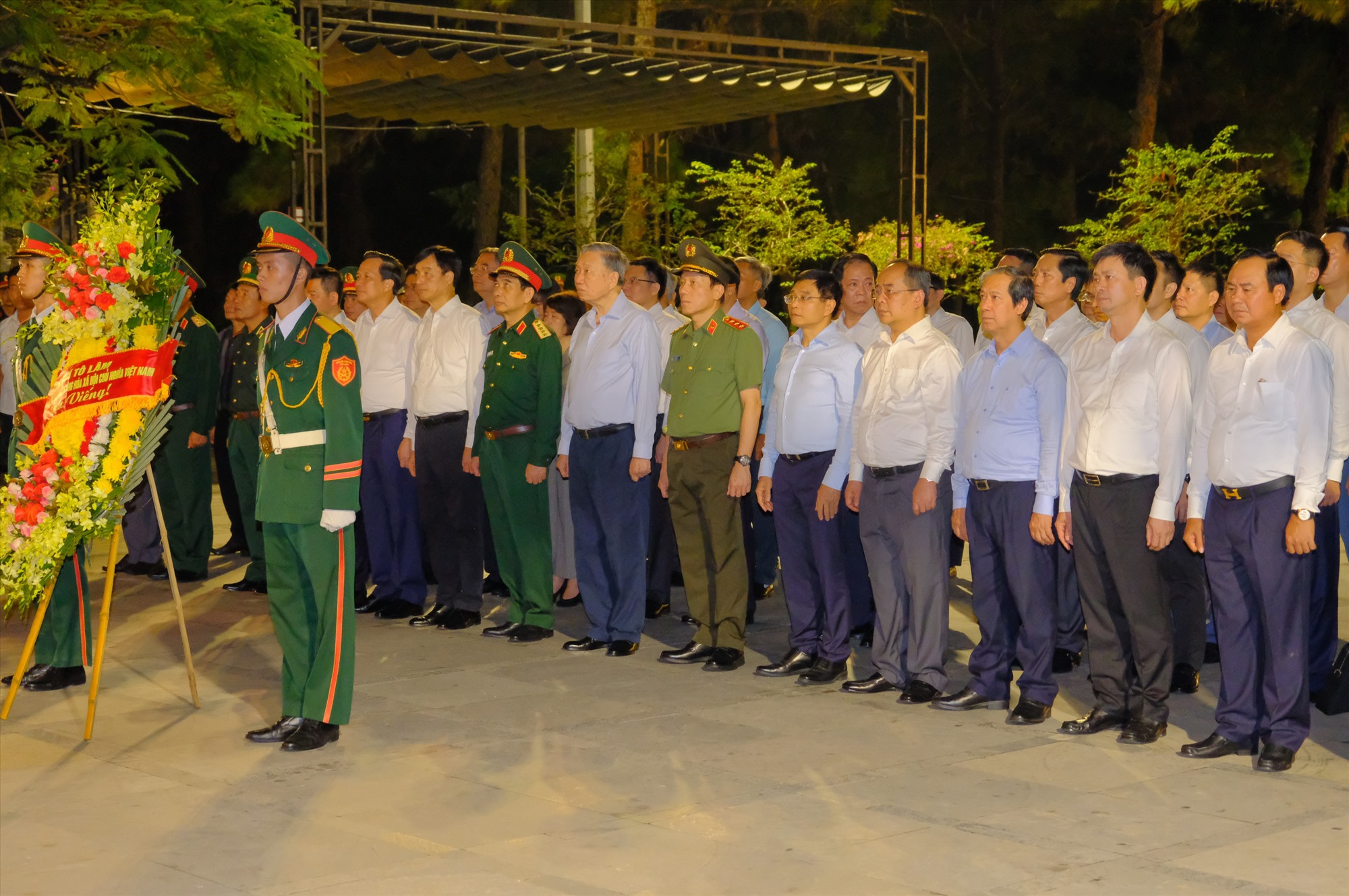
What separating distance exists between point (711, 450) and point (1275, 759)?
2.69m

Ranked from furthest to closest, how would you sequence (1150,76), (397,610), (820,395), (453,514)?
(1150,76), (397,610), (453,514), (820,395)

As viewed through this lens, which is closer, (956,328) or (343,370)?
(343,370)

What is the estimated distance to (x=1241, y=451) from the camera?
5.26 meters

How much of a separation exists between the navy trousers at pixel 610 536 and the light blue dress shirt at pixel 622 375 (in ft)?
0.37

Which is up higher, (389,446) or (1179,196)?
(1179,196)

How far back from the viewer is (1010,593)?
6195 millimetres

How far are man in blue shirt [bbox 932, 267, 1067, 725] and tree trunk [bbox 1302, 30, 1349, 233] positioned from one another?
19.5 meters

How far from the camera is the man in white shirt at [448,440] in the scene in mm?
7961

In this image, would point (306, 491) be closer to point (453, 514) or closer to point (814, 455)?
point (814, 455)

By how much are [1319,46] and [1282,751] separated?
22.5m

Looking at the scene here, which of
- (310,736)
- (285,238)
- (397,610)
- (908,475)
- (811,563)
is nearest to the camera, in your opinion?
(310,736)

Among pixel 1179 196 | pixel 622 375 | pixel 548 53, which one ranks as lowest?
pixel 622 375

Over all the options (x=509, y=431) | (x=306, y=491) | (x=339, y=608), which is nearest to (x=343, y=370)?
(x=306, y=491)

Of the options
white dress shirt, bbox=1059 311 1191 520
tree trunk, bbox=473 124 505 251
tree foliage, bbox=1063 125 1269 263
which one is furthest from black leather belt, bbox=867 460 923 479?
tree trunk, bbox=473 124 505 251
